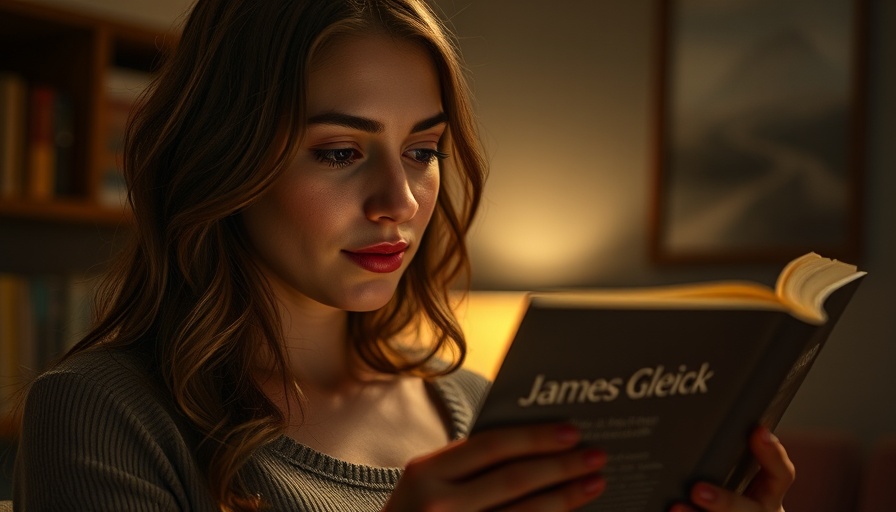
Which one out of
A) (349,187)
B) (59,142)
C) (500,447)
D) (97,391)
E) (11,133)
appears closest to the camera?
(500,447)

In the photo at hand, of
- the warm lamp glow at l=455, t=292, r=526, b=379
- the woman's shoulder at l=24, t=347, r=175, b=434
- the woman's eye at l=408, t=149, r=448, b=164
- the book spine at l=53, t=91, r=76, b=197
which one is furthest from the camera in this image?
the warm lamp glow at l=455, t=292, r=526, b=379

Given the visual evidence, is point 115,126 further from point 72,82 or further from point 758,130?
point 758,130

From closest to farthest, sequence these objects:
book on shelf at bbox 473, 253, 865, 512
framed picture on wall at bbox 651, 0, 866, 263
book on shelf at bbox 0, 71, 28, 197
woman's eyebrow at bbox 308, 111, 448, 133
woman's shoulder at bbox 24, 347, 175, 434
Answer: book on shelf at bbox 473, 253, 865, 512 → woman's shoulder at bbox 24, 347, 175, 434 → woman's eyebrow at bbox 308, 111, 448, 133 → book on shelf at bbox 0, 71, 28, 197 → framed picture on wall at bbox 651, 0, 866, 263

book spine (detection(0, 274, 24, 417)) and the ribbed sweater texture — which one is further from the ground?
the ribbed sweater texture

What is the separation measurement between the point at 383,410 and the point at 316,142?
39 centimetres

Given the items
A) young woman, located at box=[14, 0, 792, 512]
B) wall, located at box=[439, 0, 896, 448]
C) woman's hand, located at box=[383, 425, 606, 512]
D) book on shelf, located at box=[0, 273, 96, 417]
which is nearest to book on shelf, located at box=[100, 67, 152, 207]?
book on shelf, located at box=[0, 273, 96, 417]

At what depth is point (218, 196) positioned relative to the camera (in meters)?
1.04

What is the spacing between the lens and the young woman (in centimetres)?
96

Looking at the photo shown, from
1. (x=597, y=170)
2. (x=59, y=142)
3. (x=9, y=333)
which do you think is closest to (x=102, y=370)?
(x=9, y=333)

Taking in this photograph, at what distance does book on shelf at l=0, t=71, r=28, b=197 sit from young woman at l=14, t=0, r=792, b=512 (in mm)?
1200

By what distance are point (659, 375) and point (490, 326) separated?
1.83m

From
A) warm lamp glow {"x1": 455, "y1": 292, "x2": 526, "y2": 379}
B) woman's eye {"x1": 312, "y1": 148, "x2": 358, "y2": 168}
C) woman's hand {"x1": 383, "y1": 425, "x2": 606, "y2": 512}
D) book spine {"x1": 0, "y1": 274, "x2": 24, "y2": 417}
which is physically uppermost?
woman's eye {"x1": 312, "y1": 148, "x2": 358, "y2": 168}

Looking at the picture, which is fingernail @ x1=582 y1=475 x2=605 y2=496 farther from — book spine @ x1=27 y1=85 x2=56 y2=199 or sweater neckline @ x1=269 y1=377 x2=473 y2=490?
book spine @ x1=27 y1=85 x2=56 y2=199

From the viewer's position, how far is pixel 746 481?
0.90 meters
